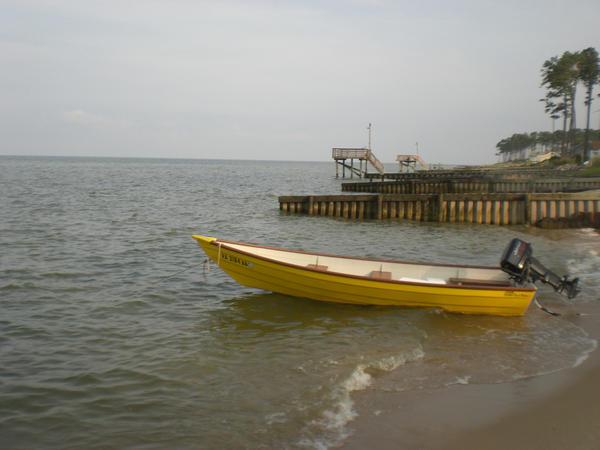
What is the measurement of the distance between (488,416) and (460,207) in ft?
64.5

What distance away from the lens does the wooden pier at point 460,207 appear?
71.4 ft

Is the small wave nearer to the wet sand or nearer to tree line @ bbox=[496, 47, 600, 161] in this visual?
the wet sand

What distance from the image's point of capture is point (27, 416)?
6.34 metres

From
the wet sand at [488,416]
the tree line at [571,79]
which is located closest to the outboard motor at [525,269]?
the wet sand at [488,416]

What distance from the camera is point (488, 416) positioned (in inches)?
236

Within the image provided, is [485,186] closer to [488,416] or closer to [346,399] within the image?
[488,416]

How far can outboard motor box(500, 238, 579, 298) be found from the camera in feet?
32.4

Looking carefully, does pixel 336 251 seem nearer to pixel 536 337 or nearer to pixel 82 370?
pixel 536 337

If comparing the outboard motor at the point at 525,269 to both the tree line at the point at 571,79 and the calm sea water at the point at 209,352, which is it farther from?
the tree line at the point at 571,79

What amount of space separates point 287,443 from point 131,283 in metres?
8.71

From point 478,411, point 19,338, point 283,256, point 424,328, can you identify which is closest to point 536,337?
point 424,328

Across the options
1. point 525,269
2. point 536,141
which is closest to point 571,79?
point 525,269

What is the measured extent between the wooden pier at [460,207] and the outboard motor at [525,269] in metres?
13.6

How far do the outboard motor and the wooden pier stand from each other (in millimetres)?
13631
